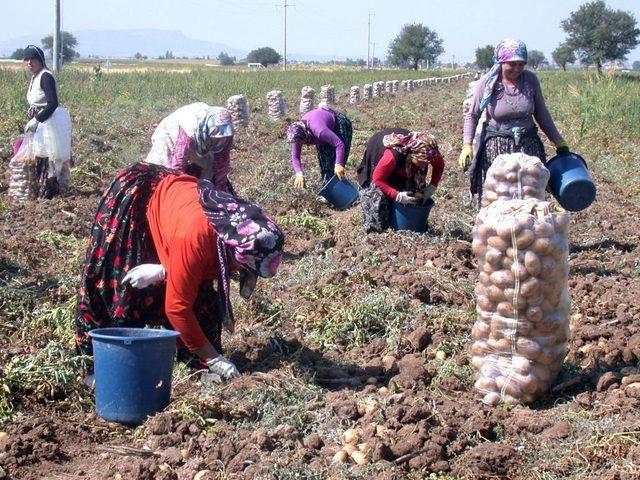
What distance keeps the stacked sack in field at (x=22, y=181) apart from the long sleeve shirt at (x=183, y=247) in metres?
5.52

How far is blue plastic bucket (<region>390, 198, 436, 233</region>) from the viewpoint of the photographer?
6766mm

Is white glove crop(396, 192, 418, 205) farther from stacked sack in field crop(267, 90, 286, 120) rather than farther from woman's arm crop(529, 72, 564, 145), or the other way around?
stacked sack in field crop(267, 90, 286, 120)

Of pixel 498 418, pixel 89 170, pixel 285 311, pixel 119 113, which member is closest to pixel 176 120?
pixel 285 311

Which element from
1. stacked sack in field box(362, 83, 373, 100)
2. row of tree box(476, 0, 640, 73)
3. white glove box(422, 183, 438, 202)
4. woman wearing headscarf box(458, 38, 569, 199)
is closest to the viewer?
woman wearing headscarf box(458, 38, 569, 199)

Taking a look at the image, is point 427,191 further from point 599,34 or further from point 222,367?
point 599,34

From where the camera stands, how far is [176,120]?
14.9 feet

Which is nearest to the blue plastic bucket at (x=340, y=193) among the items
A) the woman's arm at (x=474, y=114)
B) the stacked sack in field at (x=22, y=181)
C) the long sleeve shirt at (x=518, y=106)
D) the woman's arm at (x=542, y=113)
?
the woman's arm at (x=474, y=114)

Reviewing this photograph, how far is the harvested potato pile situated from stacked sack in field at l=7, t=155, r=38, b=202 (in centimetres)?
626

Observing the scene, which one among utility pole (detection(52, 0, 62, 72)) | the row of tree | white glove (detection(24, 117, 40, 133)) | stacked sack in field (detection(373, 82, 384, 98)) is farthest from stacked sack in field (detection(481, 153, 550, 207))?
the row of tree

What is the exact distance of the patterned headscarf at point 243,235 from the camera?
348 cm

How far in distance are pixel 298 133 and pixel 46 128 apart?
2.57 m

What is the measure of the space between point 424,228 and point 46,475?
4.08 meters

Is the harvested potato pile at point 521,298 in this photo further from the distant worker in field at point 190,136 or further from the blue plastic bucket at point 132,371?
the distant worker in field at point 190,136

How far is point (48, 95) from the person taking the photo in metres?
8.59
